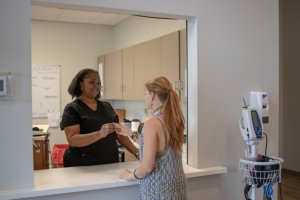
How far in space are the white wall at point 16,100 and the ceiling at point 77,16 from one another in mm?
3271

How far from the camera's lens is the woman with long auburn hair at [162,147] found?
1745 millimetres

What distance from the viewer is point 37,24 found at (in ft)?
17.8

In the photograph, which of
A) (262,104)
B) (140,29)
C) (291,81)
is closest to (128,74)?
(140,29)

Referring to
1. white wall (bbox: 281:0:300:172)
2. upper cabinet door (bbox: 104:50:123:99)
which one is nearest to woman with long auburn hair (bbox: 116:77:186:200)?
upper cabinet door (bbox: 104:50:123:99)

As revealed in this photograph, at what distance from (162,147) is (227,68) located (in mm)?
869

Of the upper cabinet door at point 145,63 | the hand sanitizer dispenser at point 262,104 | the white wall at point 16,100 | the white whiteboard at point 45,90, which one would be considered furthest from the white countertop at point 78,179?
the white whiteboard at point 45,90

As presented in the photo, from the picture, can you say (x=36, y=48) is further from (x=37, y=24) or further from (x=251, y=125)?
(x=251, y=125)

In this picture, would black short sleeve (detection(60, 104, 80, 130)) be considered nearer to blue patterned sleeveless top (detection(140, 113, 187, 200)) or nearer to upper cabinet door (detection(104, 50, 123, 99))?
blue patterned sleeveless top (detection(140, 113, 187, 200))

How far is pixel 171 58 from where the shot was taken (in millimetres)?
3137

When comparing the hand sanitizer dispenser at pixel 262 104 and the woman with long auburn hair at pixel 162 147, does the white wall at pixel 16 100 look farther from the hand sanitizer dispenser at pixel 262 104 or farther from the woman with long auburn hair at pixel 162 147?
the hand sanitizer dispenser at pixel 262 104

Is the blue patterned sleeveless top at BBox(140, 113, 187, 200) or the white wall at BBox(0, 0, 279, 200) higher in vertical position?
the white wall at BBox(0, 0, 279, 200)

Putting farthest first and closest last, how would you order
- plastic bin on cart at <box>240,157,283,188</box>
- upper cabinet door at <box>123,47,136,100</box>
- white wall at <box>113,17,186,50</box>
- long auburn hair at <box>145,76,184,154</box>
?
upper cabinet door at <box>123,47,136,100</box>
white wall at <box>113,17,186,50</box>
plastic bin on cart at <box>240,157,283,188</box>
long auburn hair at <box>145,76,184,154</box>

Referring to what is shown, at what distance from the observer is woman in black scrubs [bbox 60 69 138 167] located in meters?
2.24

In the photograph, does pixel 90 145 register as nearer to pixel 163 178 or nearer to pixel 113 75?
pixel 163 178
